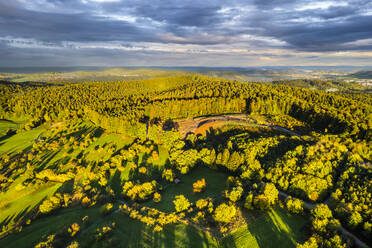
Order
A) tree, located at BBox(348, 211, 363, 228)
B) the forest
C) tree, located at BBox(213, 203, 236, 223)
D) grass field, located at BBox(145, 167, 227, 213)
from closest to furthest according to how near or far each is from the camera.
→ tree, located at BBox(348, 211, 363, 228) → the forest → tree, located at BBox(213, 203, 236, 223) → grass field, located at BBox(145, 167, 227, 213)

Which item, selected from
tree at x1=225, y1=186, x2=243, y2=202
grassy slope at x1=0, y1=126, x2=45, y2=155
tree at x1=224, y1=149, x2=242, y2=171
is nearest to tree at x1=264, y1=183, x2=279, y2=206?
tree at x1=225, y1=186, x2=243, y2=202

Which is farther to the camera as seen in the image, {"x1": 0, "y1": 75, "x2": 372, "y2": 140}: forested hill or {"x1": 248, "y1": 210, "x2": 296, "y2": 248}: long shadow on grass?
{"x1": 0, "y1": 75, "x2": 372, "y2": 140}: forested hill

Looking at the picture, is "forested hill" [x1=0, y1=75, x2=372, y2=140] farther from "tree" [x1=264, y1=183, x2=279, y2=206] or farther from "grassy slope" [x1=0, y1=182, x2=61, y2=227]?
"tree" [x1=264, y1=183, x2=279, y2=206]

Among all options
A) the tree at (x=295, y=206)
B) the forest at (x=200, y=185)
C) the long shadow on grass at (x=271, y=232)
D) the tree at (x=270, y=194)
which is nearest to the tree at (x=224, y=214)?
the forest at (x=200, y=185)

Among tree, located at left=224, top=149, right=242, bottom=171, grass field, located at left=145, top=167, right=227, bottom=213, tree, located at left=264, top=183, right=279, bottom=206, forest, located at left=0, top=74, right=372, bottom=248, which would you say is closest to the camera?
forest, located at left=0, top=74, right=372, bottom=248

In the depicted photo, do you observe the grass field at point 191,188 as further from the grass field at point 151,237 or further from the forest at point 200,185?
the grass field at point 151,237

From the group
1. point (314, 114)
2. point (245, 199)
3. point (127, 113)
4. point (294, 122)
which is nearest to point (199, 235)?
point (245, 199)

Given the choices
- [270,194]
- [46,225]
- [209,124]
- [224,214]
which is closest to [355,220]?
[270,194]
